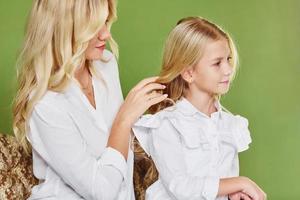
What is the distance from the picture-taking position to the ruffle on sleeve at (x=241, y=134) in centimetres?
197

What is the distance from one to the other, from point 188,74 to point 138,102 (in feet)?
0.65

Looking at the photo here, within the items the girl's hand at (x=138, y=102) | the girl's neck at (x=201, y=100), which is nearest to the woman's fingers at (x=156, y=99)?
the girl's hand at (x=138, y=102)

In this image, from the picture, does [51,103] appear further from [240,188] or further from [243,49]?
[243,49]

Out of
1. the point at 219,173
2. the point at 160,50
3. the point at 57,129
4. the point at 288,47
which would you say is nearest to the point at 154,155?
the point at 219,173

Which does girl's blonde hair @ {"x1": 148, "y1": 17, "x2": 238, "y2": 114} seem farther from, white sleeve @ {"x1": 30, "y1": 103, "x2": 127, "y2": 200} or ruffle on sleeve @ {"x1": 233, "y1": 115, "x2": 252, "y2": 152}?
white sleeve @ {"x1": 30, "y1": 103, "x2": 127, "y2": 200}

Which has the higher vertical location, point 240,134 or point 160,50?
point 160,50

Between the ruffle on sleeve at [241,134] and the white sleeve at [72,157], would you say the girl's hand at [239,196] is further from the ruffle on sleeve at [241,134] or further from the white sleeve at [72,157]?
the white sleeve at [72,157]

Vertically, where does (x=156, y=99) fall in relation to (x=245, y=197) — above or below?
above

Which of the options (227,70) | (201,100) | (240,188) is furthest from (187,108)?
(240,188)

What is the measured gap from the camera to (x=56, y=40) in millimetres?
1766

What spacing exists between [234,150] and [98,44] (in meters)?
0.54

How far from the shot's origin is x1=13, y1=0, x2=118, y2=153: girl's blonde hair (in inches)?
69.0

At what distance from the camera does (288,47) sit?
95.3 inches

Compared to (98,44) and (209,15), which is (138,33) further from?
(98,44)
